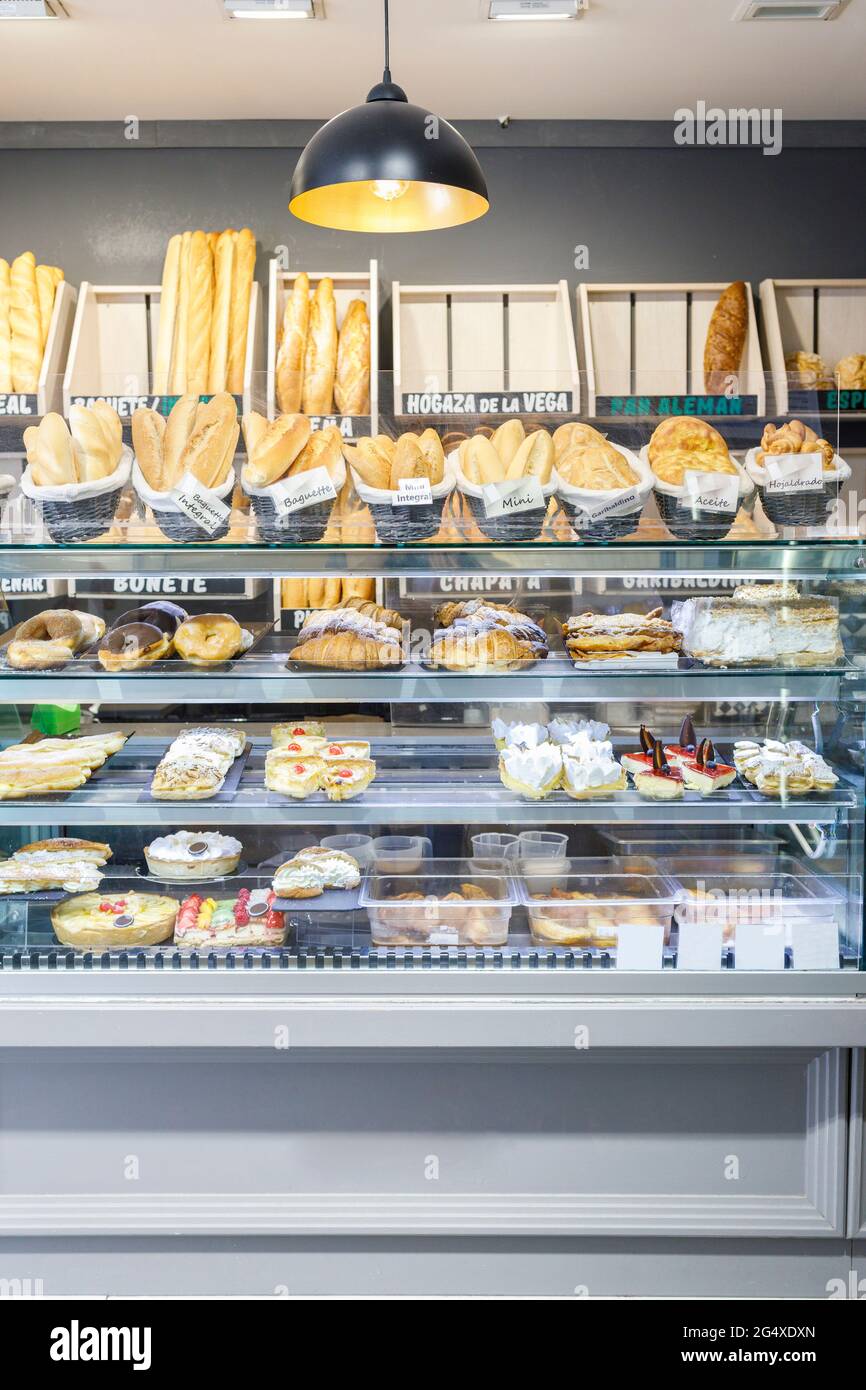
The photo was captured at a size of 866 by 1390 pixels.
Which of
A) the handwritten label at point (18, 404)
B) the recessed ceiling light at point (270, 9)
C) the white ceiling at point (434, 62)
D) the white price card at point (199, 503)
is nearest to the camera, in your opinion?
the white price card at point (199, 503)

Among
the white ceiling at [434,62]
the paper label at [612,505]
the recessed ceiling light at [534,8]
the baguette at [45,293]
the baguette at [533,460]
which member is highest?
the white ceiling at [434,62]

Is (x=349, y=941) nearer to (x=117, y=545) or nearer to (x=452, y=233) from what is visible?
(x=117, y=545)

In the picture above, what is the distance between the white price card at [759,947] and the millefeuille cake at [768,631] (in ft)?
1.63

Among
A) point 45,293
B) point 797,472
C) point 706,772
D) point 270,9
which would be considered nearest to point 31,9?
point 270,9

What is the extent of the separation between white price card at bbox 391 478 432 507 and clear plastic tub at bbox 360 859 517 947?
733 mm

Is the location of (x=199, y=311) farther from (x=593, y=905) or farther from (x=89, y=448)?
(x=593, y=905)

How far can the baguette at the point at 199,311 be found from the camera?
3.66 metres

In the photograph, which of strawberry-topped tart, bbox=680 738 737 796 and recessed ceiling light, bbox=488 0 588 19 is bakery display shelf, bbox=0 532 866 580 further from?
recessed ceiling light, bbox=488 0 588 19

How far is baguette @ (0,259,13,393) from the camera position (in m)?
3.62

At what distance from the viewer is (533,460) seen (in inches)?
79.4

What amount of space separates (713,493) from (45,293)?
266cm

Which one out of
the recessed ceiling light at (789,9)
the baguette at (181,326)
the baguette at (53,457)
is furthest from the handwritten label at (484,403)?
the baguette at (181,326)

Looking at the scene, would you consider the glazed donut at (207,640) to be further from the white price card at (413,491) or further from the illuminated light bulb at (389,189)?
the illuminated light bulb at (389,189)
